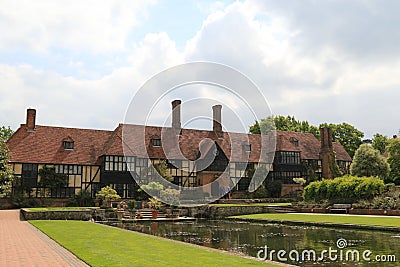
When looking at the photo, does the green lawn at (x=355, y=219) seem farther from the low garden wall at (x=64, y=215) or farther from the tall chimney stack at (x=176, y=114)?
the tall chimney stack at (x=176, y=114)

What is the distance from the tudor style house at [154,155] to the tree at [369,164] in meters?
3.98

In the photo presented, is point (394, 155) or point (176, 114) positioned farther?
point (394, 155)

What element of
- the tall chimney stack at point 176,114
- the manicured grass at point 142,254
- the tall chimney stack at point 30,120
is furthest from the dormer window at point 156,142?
the manicured grass at point 142,254

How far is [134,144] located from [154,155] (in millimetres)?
2497

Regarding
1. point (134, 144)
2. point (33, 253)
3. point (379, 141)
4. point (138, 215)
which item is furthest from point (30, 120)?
point (379, 141)

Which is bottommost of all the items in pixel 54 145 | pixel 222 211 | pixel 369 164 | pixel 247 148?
pixel 222 211

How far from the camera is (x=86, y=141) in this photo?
43.3 metres

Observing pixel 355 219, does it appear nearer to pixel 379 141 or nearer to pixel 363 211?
pixel 363 211

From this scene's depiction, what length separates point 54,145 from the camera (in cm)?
4091

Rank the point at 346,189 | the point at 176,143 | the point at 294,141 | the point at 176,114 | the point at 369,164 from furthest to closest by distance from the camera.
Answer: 1. the point at 294,141
2. the point at 176,114
3. the point at 369,164
4. the point at 176,143
5. the point at 346,189

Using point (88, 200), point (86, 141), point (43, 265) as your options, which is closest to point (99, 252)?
point (43, 265)

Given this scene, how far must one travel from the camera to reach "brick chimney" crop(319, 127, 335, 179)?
51.7m

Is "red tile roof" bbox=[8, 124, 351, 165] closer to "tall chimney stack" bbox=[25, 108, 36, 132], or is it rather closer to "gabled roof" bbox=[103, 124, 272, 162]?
"gabled roof" bbox=[103, 124, 272, 162]

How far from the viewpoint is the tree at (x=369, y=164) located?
158 ft
